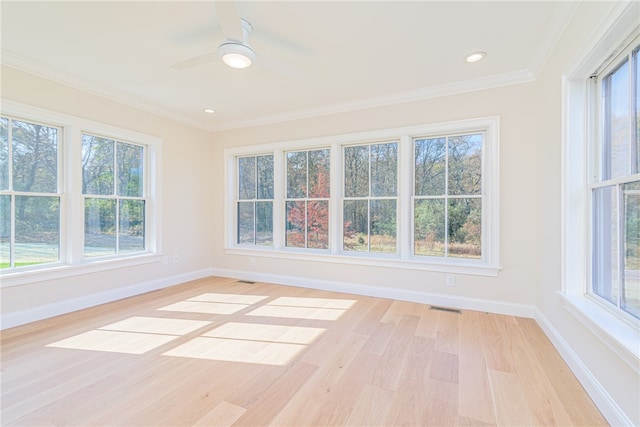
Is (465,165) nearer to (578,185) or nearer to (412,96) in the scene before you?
(412,96)

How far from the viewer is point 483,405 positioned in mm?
1717

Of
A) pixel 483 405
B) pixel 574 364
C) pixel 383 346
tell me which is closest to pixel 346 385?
pixel 383 346

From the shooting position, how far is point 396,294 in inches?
145

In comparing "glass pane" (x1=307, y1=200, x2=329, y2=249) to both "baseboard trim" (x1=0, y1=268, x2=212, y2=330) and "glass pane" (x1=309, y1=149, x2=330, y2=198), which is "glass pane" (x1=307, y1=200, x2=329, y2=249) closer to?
"glass pane" (x1=309, y1=149, x2=330, y2=198)

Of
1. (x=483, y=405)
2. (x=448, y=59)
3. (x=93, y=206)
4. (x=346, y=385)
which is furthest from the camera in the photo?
(x=93, y=206)

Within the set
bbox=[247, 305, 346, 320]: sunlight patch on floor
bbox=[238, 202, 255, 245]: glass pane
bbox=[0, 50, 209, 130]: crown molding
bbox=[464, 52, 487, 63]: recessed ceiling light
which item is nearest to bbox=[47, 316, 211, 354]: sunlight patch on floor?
bbox=[247, 305, 346, 320]: sunlight patch on floor

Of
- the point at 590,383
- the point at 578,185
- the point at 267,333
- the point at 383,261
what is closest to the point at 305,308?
the point at 267,333

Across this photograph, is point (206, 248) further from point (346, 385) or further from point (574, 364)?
point (574, 364)

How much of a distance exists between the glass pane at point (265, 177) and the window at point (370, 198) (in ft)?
4.27

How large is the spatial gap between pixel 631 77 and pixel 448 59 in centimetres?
148

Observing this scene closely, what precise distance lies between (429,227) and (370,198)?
0.86m

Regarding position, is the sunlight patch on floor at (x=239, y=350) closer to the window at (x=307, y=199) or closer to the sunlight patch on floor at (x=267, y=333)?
the sunlight patch on floor at (x=267, y=333)

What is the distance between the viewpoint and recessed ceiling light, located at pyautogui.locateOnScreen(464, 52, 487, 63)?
8.86 ft

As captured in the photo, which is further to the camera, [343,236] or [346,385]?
[343,236]
